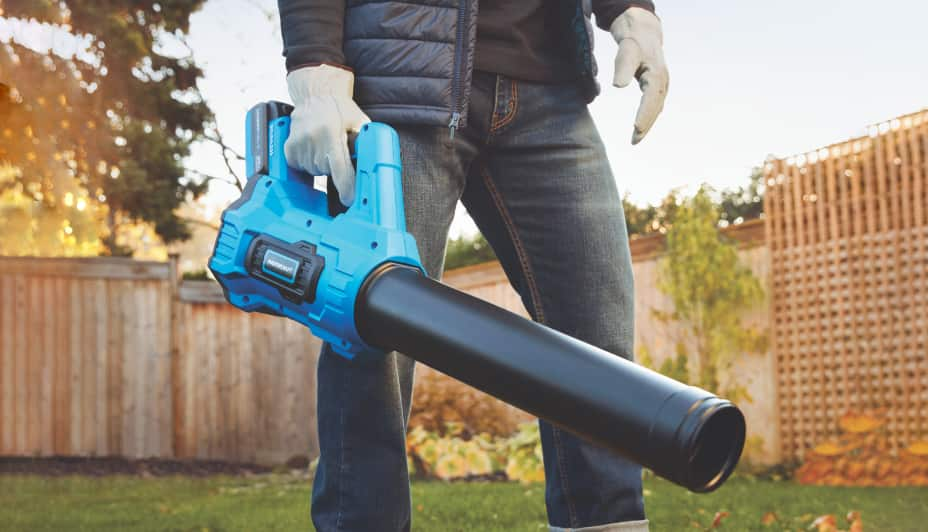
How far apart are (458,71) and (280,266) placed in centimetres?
40

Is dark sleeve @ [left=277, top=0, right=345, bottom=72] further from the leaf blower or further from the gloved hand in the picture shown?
the gloved hand

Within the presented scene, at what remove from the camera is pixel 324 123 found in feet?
3.52

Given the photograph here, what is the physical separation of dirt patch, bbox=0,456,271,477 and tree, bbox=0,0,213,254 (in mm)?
2230

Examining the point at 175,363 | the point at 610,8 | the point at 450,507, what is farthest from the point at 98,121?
the point at 610,8

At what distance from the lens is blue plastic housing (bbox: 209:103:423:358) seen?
0.97 m

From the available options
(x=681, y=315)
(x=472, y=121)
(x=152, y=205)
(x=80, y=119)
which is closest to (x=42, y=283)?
(x=152, y=205)

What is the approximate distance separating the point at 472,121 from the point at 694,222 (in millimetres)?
5599

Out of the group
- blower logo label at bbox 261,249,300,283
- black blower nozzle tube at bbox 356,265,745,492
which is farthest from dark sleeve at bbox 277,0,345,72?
black blower nozzle tube at bbox 356,265,745,492

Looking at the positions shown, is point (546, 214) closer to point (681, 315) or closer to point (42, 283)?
point (681, 315)

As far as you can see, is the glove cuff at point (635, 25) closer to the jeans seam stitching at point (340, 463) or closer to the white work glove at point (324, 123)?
the white work glove at point (324, 123)

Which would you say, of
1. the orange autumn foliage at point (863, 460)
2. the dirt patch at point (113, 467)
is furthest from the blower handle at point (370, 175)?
the dirt patch at point (113, 467)

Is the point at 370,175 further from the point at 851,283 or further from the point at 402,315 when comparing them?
the point at 851,283

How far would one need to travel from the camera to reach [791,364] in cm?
652

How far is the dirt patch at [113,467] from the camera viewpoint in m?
7.14
